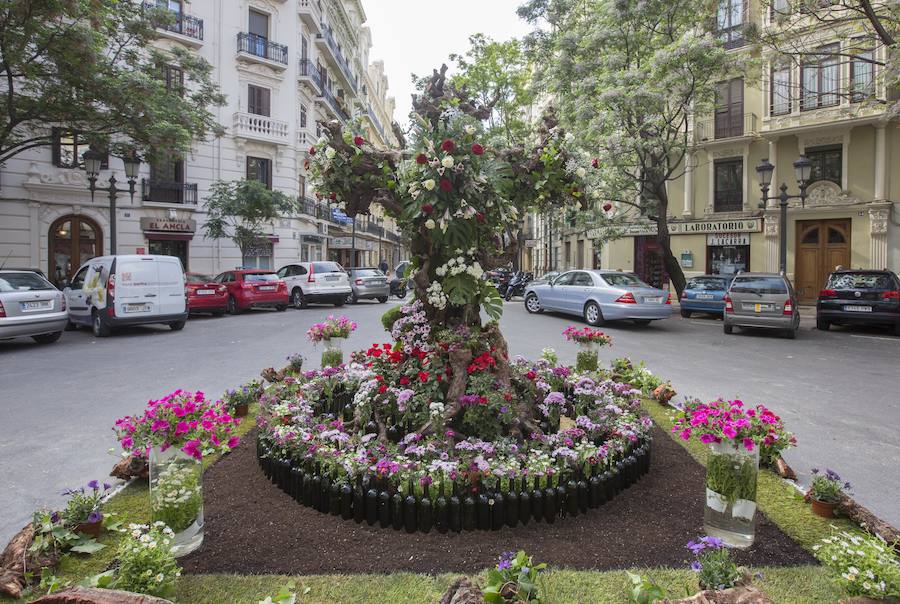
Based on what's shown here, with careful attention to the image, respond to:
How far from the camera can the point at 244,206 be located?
21438mm

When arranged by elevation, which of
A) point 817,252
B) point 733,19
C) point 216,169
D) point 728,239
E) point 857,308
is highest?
point 733,19

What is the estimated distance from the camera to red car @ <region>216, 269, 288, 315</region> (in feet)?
57.6

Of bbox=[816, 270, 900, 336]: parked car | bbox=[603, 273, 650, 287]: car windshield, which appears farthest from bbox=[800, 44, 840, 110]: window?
bbox=[603, 273, 650, 287]: car windshield

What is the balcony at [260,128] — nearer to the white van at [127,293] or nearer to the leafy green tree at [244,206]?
the leafy green tree at [244,206]

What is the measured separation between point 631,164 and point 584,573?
16.5 meters

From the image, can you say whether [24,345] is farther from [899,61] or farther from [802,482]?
[899,61]

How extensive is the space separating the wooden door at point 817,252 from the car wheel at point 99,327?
2441 cm

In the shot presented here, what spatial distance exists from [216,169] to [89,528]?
25.1m

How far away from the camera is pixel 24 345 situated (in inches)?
424

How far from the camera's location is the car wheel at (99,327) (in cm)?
1191

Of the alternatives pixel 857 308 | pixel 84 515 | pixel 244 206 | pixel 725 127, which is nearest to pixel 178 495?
pixel 84 515

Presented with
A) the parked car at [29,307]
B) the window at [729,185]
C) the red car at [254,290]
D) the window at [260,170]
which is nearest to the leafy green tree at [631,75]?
the window at [729,185]

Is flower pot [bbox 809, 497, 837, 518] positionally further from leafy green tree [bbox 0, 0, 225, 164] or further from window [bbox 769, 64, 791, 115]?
window [bbox 769, 64, 791, 115]

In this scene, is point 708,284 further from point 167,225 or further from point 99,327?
point 167,225
